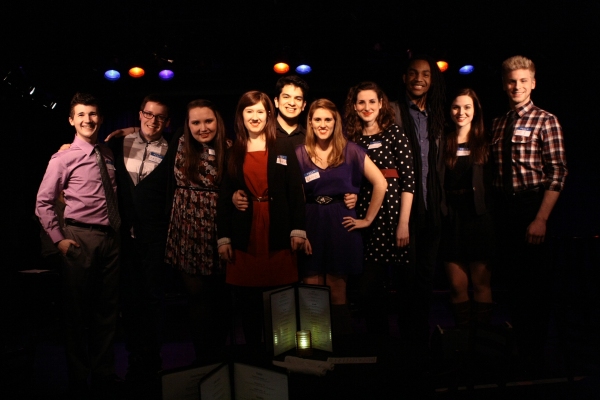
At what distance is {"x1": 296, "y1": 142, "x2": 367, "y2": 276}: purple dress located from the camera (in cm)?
290

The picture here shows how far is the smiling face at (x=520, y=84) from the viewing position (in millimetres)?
3299

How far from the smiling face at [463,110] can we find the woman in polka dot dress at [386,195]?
1.42 ft

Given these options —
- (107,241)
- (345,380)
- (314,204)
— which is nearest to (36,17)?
(107,241)

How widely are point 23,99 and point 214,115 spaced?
2.74 metres

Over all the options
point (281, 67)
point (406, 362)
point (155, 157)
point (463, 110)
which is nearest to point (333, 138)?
point (463, 110)

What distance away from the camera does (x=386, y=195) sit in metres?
3.15

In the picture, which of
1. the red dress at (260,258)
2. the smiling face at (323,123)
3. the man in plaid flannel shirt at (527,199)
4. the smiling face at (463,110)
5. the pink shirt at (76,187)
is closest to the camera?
the red dress at (260,258)

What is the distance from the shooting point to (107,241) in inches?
124

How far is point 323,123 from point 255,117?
405mm

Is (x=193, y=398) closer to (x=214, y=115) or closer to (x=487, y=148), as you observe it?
(x=214, y=115)

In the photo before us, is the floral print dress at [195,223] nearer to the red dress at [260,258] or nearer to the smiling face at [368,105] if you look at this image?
the red dress at [260,258]

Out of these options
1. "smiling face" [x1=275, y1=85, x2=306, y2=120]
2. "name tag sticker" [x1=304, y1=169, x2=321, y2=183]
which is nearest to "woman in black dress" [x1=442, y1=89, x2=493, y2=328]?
"name tag sticker" [x1=304, y1=169, x2=321, y2=183]

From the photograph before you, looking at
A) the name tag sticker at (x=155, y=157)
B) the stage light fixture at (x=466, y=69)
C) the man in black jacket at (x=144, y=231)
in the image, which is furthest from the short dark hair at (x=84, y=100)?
the stage light fixture at (x=466, y=69)

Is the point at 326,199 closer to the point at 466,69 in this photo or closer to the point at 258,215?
the point at 258,215
